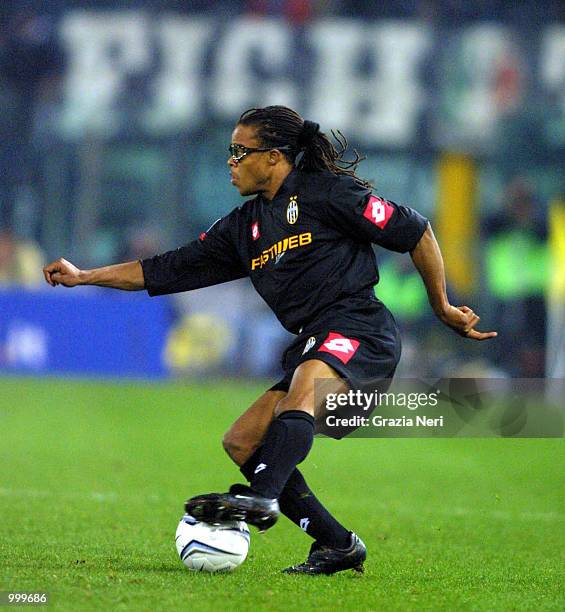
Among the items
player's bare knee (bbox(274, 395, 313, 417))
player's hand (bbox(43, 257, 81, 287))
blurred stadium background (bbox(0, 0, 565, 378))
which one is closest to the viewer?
player's bare knee (bbox(274, 395, 313, 417))

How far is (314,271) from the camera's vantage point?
574 cm

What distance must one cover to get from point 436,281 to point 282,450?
3.36 feet

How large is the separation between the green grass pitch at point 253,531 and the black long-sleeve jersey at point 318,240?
119cm

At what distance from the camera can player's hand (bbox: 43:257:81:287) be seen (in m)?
6.05

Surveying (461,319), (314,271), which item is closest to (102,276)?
(314,271)

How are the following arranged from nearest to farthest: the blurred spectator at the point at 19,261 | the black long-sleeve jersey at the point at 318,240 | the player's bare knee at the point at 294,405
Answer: the player's bare knee at the point at 294,405
the black long-sleeve jersey at the point at 318,240
the blurred spectator at the point at 19,261

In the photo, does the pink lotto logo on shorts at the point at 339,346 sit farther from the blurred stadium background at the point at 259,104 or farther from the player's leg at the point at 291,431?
the blurred stadium background at the point at 259,104

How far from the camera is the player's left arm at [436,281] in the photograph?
18.8ft

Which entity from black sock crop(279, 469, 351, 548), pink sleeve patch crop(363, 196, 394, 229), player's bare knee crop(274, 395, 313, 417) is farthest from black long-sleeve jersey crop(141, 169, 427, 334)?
black sock crop(279, 469, 351, 548)

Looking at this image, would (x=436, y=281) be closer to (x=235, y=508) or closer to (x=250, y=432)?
(x=250, y=432)

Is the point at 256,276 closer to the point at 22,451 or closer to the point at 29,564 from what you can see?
the point at 29,564

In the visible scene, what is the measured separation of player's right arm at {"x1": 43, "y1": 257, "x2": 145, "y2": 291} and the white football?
1146 millimetres

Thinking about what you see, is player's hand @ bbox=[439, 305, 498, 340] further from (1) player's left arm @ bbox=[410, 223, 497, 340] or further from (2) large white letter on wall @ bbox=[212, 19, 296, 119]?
(2) large white letter on wall @ bbox=[212, 19, 296, 119]

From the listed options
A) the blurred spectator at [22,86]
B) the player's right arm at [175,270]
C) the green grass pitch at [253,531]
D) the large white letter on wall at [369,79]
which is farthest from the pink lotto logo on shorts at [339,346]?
the large white letter on wall at [369,79]
